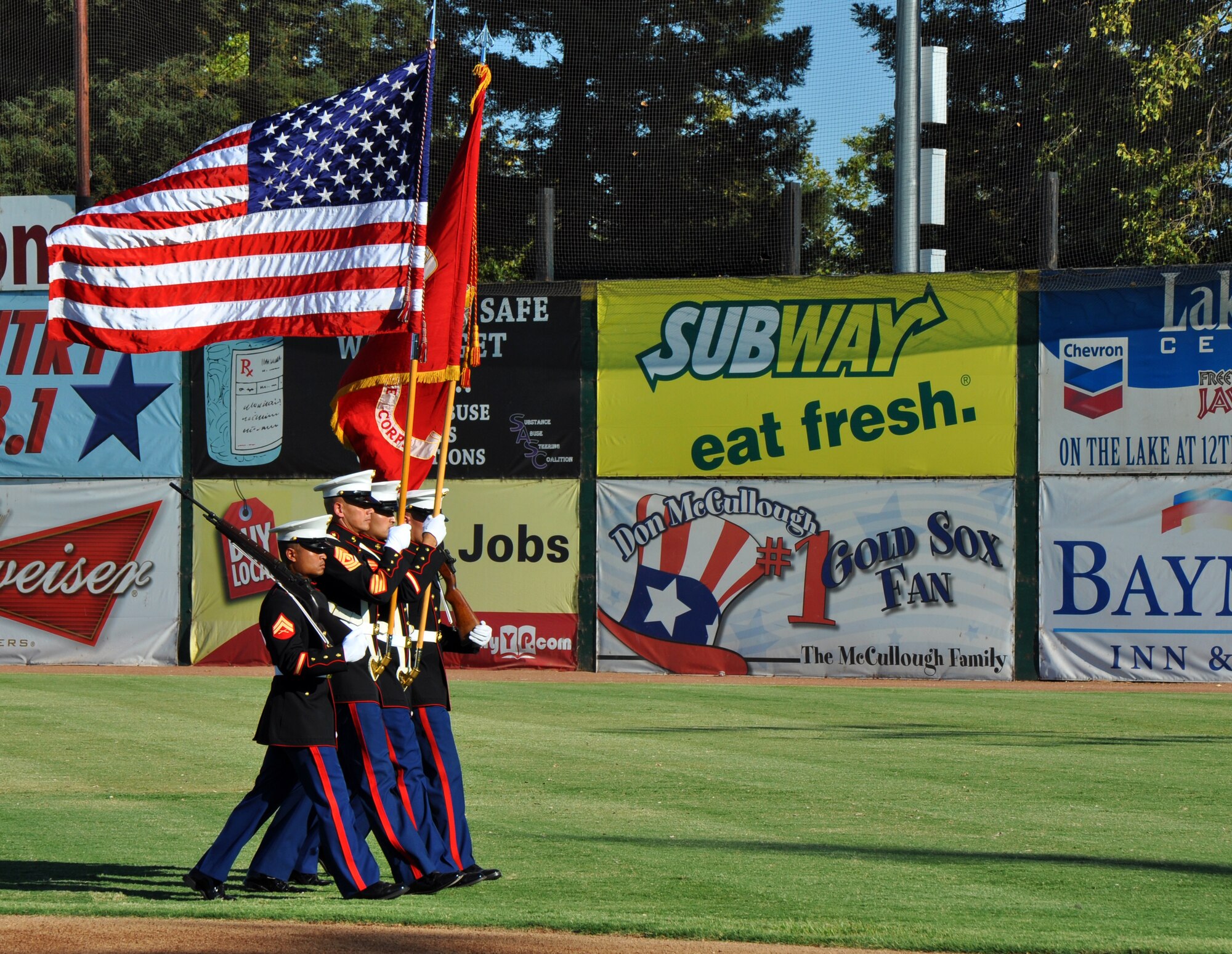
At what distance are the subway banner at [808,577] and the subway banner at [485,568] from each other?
22.9 inches

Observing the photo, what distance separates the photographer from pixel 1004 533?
1995cm

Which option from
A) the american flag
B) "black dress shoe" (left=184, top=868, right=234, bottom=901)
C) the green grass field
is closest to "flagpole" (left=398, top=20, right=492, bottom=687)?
the american flag

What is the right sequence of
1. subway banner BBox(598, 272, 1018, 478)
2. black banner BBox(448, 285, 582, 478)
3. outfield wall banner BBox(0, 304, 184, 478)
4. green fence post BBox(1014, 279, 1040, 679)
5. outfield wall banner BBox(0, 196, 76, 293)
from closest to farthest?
green fence post BBox(1014, 279, 1040, 679) < subway banner BBox(598, 272, 1018, 478) < black banner BBox(448, 285, 582, 478) < outfield wall banner BBox(0, 304, 184, 478) < outfield wall banner BBox(0, 196, 76, 293)

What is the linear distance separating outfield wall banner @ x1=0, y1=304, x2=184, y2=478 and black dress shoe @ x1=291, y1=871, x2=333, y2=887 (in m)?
15.5

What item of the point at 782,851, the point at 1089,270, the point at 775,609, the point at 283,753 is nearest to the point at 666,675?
the point at 775,609

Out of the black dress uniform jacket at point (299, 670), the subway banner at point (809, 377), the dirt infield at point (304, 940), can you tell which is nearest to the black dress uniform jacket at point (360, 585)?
the black dress uniform jacket at point (299, 670)

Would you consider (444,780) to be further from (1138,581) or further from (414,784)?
(1138,581)

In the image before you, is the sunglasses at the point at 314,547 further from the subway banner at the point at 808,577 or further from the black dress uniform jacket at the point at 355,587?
the subway banner at the point at 808,577

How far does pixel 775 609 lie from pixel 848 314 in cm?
386

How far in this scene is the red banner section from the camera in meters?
21.2

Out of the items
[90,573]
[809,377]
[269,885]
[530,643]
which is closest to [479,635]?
[269,885]

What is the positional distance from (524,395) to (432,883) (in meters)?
14.6

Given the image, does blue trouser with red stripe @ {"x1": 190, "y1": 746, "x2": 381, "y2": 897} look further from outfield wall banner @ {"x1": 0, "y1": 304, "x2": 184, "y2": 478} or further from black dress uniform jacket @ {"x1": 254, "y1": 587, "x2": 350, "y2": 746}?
outfield wall banner @ {"x1": 0, "y1": 304, "x2": 184, "y2": 478}

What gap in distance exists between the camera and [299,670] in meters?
7.13
